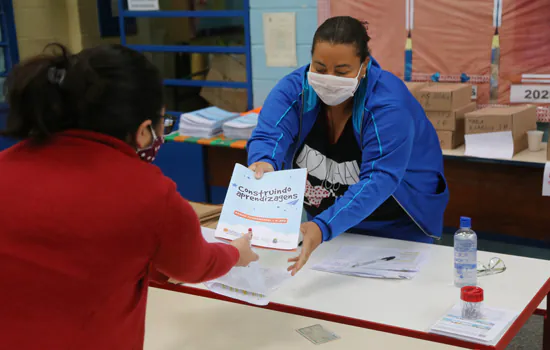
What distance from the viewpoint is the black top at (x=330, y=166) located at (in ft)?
6.97

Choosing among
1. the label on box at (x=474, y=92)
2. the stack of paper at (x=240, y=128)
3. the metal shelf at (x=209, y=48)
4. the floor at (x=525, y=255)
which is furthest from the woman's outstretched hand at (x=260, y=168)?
the metal shelf at (x=209, y=48)

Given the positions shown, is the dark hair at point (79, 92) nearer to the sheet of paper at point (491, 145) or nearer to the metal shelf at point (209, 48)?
the sheet of paper at point (491, 145)

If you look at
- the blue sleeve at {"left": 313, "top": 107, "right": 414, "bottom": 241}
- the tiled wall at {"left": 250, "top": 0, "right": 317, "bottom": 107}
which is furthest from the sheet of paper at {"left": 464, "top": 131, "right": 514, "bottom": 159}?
the blue sleeve at {"left": 313, "top": 107, "right": 414, "bottom": 241}

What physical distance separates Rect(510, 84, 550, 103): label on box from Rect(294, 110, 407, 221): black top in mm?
1638

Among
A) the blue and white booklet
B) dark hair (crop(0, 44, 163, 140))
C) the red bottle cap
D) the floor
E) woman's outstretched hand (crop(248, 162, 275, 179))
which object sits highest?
dark hair (crop(0, 44, 163, 140))

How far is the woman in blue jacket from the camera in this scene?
1.96m

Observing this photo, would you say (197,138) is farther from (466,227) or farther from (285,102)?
(466,227)

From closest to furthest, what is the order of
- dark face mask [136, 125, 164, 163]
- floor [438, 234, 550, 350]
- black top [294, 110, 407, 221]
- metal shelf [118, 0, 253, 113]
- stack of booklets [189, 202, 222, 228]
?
dark face mask [136, 125, 164, 163], black top [294, 110, 407, 221], stack of booklets [189, 202, 222, 228], floor [438, 234, 550, 350], metal shelf [118, 0, 253, 113]

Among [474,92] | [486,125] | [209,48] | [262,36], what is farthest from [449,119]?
[209,48]

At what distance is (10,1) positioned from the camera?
490cm

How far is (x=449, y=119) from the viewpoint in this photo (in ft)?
11.0

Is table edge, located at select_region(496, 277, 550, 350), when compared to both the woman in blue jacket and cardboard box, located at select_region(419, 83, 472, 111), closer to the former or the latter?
the woman in blue jacket

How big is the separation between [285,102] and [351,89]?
254mm

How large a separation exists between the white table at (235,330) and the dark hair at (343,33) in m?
0.82
